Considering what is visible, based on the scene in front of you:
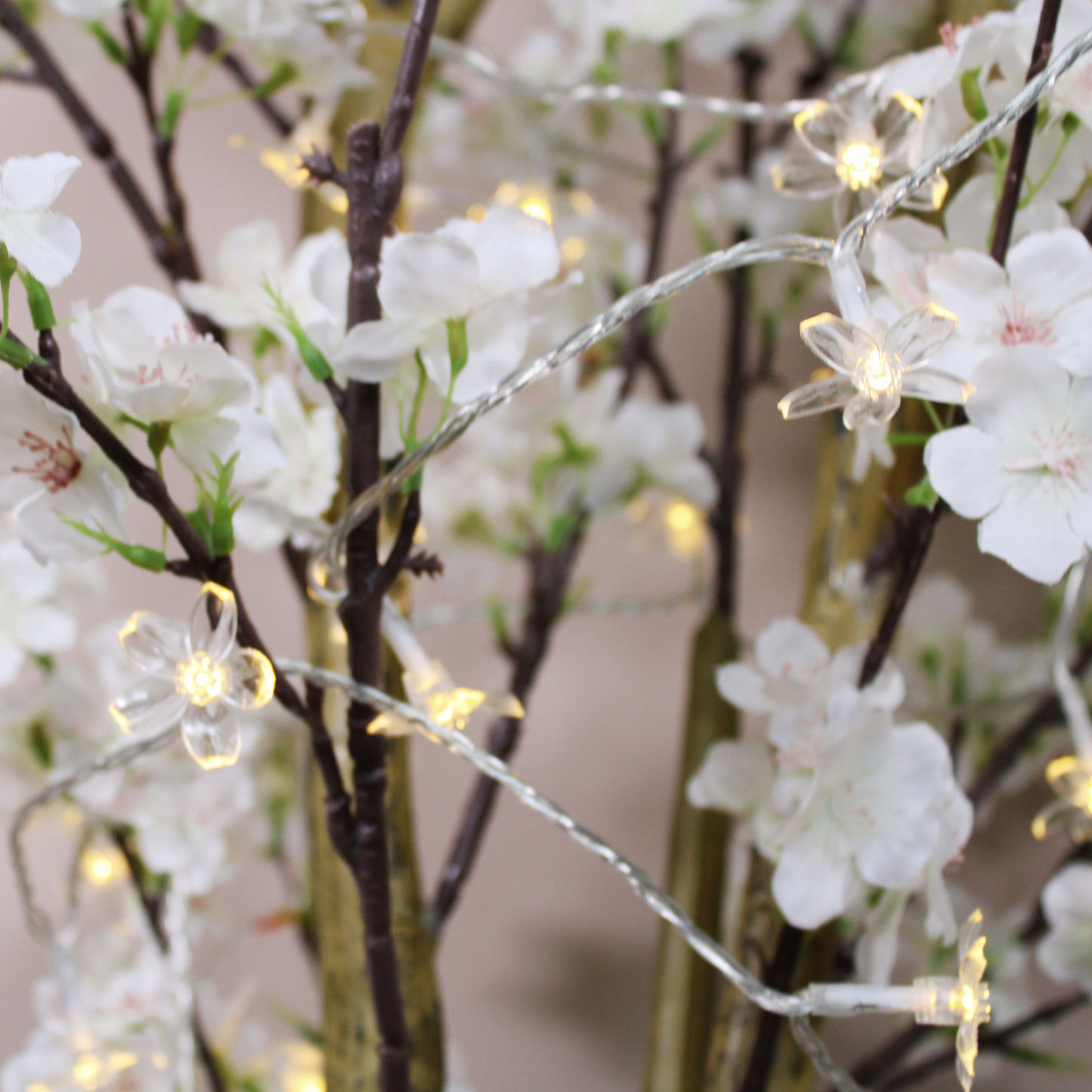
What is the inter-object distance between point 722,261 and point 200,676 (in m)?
0.16

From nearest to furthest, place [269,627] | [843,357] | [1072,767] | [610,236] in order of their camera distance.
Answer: [843,357] < [1072,767] < [610,236] < [269,627]

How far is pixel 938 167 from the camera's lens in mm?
254

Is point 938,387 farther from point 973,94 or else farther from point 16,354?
point 16,354

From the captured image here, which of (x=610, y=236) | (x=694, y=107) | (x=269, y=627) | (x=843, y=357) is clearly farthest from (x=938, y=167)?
(x=269, y=627)

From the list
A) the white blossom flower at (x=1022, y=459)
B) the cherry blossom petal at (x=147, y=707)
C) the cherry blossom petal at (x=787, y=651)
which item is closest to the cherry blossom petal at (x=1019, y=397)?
the white blossom flower at (x=1022, y=459)

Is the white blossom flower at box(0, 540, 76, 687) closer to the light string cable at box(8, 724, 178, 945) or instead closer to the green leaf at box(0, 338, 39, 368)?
the light string cable at box(8, 724, 178, 945)

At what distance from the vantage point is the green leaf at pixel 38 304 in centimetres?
24

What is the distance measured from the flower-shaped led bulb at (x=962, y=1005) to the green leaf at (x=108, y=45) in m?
0.42

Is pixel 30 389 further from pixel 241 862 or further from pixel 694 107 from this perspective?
pixel 241 862

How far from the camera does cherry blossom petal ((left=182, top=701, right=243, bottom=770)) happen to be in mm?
257

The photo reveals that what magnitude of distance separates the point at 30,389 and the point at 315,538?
10 centimetres

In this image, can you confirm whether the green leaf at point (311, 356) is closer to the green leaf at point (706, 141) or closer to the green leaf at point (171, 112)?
the green leaf at point (171, 112)

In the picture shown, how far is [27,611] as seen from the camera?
0.43 metres

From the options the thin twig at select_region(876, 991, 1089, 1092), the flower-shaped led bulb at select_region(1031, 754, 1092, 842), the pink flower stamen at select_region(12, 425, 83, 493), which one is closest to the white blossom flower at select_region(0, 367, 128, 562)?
the pink flower stamen at select_region(12, 425, 83, 493)
